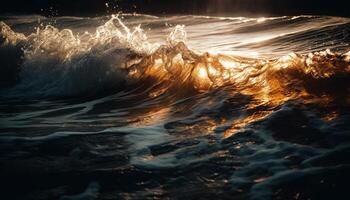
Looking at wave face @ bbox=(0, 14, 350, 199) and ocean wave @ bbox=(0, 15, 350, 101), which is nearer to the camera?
wave face @ bbox=(0, 14, 350, 199)

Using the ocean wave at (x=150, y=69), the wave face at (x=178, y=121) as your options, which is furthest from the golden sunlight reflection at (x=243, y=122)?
the ocean wave at (x=150, y=69)

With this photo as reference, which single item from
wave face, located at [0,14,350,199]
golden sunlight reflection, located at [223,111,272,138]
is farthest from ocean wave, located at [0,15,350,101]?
golden sunlight reflection, located at [223,111,272,138]

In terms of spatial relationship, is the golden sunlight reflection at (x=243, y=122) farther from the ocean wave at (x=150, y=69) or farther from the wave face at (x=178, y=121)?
the ocean wave at (x=150, y=69)

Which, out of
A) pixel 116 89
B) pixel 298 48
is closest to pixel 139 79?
pixel 116 89

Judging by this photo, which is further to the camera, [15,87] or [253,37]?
[253,37]

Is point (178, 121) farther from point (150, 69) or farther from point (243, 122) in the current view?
point (150, 69)

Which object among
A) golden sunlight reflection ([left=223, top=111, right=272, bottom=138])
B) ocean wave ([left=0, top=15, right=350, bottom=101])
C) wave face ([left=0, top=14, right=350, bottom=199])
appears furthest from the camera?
ocean wave ([left=0, top=15, right=350, bottom=101])

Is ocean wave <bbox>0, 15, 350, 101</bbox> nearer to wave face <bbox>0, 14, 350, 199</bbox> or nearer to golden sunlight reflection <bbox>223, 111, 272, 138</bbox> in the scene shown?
wave face <bbox>0, 14, 350, 199</bbox>

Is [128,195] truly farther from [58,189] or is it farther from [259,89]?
[259,89]
